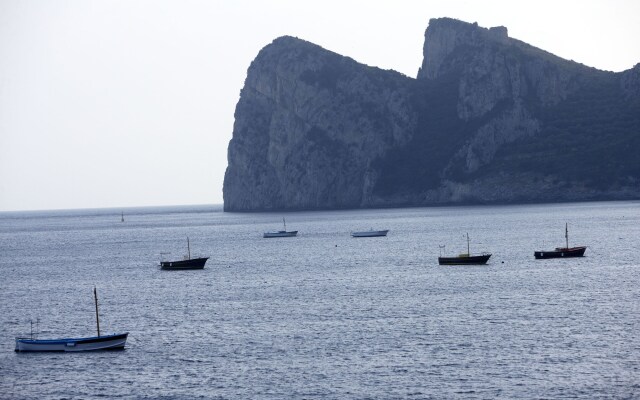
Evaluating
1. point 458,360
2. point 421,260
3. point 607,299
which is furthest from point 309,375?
point 421,260

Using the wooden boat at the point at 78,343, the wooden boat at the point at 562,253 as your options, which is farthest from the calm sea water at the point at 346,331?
the wooden boat at the point at 562,253

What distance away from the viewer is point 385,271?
15000 cm

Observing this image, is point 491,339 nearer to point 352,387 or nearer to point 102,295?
point 352,387

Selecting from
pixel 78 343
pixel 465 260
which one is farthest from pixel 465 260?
pixel 78 343

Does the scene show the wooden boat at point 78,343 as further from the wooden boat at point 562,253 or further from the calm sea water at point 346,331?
the wooden boat at point 562,253

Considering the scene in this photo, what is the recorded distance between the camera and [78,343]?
89188 mm

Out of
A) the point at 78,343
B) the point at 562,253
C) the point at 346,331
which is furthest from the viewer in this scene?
the point at 562,253

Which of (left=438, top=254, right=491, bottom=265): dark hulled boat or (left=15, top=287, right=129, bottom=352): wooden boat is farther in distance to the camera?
(left=438, top=254, right=491, bottom=265): dark hulled boat

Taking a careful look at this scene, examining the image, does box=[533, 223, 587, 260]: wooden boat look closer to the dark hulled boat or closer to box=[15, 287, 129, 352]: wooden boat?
the dark hulled boat

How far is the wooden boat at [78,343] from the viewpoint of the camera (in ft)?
292

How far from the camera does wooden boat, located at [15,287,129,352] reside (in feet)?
292

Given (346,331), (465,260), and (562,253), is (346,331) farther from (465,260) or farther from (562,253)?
(562,253)

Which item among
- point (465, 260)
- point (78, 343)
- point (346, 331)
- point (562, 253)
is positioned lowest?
point (346, 331)

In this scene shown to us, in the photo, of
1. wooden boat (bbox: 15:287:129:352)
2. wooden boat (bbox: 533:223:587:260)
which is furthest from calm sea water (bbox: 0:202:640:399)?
wooden boat (bbox: 533:223:587:260)
